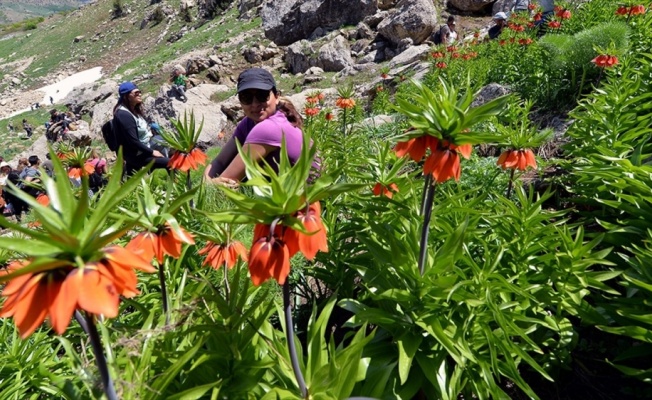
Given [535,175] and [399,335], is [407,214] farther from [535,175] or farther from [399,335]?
[535,175]

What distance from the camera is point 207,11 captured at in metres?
37.0

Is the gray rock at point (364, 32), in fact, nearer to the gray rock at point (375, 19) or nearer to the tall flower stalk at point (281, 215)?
the gray rock at point (375, 19)

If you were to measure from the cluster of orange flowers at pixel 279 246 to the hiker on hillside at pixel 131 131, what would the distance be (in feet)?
10.9

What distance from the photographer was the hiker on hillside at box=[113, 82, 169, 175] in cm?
423

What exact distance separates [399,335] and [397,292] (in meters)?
0.21

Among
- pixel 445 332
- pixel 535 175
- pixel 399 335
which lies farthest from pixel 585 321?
pixel 535 175

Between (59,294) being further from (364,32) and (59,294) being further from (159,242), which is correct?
(364,32)

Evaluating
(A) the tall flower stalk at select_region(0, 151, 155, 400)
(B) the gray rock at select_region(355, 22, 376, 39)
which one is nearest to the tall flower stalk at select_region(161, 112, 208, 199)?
(A) the tall flower stalk at select_region(0, 151, 155, 400)

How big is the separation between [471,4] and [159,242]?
786 inches

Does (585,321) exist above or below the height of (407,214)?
below

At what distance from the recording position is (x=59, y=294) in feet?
2.68

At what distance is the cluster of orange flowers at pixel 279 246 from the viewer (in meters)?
1.12

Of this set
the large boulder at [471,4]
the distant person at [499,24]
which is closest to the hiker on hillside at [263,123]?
the distant person at [499,24]

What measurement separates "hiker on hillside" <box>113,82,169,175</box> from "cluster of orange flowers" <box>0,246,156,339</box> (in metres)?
3.46
